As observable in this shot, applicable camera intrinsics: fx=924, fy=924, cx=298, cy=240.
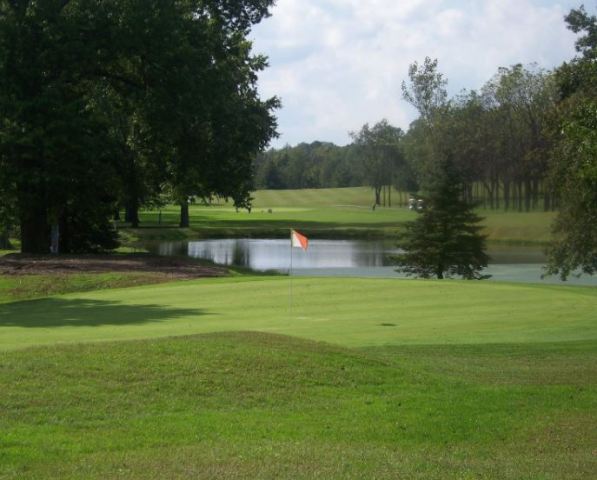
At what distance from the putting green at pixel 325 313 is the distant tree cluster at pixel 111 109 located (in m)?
11.3

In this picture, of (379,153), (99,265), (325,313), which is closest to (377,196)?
(379,153)

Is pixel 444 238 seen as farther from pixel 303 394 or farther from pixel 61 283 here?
pixel 303 394

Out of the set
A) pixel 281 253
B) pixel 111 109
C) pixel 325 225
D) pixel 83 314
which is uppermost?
pixel 111 109

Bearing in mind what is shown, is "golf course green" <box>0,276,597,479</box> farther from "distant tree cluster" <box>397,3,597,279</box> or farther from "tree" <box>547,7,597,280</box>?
"tree" <box>547,7,597,280</box>

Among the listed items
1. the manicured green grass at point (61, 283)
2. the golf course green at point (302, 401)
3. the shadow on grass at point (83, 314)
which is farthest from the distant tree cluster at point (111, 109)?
the golf course green at point (302, 401)

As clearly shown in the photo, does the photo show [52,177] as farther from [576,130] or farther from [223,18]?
[576,130]

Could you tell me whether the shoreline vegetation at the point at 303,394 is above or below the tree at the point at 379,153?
below

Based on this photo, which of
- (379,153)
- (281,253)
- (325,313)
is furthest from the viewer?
(379,153)

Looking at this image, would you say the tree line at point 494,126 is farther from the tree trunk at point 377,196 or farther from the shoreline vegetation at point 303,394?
the shoreline vegetation at point 303,394

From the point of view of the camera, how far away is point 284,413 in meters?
10.1

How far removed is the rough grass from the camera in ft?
Result: 26.5

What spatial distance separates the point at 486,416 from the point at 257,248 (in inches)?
2275

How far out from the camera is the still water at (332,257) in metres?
48.8

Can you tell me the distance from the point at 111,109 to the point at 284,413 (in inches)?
1249
